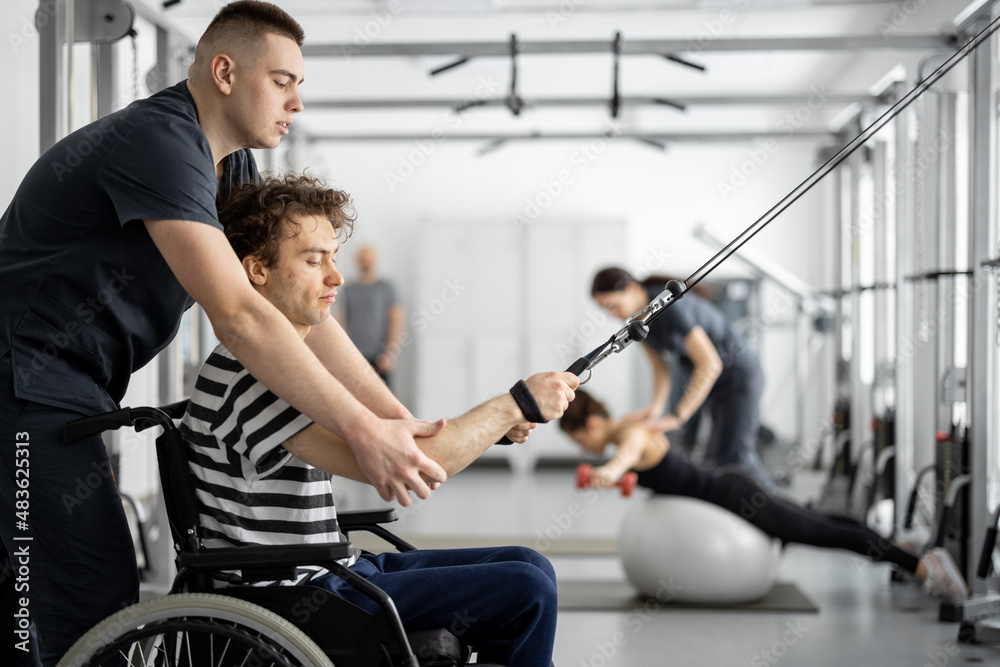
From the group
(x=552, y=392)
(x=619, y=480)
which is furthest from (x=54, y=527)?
(x=619, y=480)

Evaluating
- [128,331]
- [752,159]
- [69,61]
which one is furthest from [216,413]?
[752,159]

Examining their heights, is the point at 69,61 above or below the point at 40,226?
above

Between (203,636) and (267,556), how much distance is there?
0.17m

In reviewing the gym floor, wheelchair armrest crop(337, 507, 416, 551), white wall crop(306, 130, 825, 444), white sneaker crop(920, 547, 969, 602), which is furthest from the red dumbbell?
white wall crop(306, 130, 825, 444)

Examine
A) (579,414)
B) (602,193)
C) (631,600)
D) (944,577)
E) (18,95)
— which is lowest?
(631,600)

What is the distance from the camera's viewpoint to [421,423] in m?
1.30

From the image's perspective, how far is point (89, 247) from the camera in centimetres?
135

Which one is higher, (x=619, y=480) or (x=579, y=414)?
(x=579, y=414)

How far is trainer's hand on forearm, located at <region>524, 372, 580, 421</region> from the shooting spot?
51.7 inches

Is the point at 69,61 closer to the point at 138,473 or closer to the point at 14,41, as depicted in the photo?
the point at 14,41

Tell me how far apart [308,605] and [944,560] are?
256 centimetres

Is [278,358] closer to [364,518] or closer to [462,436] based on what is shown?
[462,436]

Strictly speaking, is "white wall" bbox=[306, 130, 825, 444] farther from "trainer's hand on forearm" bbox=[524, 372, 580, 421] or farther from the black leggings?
"trainer's hand on forearm" bbox=[524, 372, 580, 421]

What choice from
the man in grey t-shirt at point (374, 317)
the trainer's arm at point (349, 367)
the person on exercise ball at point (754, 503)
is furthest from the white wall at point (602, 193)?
the trainer's arm at point (349, 367)
